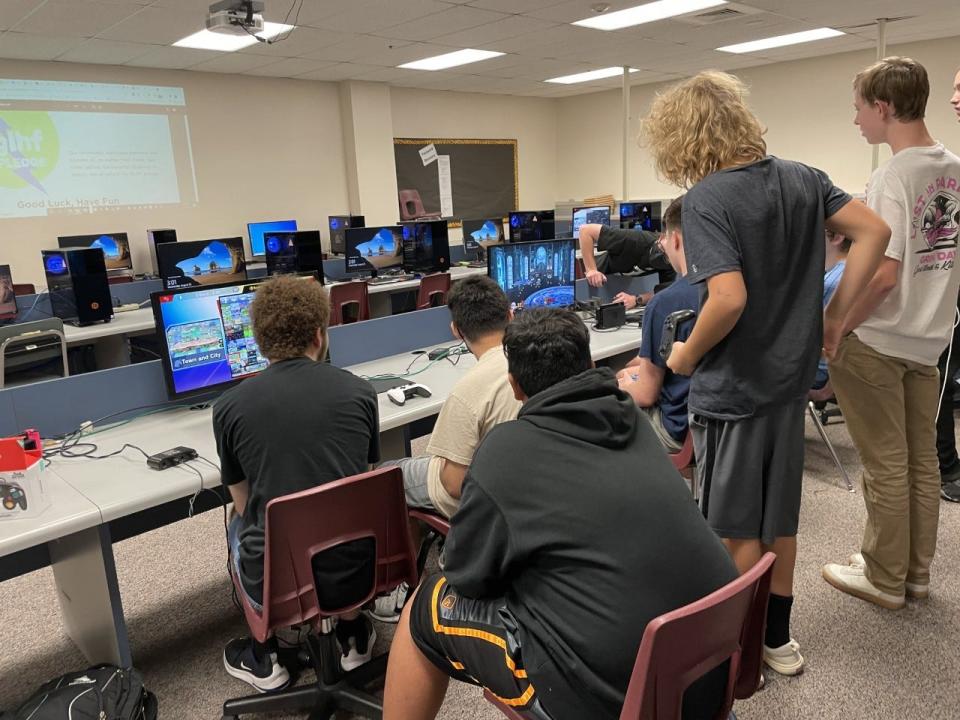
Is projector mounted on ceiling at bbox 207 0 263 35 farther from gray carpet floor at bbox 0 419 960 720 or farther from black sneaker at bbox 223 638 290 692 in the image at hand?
black sneaker at bbox 223 638 290 692

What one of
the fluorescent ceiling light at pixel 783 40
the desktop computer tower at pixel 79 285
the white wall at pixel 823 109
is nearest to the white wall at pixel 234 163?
the desktop computer tower at pixel 79 285

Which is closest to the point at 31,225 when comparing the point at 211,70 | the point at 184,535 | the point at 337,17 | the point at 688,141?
the point at 211,70

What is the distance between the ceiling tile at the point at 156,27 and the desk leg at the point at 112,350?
2339mm

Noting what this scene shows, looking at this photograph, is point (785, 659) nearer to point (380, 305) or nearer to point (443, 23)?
point (380, 305)

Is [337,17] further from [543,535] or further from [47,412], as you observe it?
[543,535]

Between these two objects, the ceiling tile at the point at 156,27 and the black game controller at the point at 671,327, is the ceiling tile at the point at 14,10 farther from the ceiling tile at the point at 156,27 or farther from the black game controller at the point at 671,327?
the black game controller at the point at 671,327

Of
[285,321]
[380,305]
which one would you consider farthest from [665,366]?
[380,305]

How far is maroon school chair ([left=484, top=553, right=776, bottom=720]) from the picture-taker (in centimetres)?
99

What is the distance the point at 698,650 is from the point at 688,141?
1.12 meters

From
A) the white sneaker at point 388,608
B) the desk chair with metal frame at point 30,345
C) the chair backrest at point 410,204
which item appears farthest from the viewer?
the chair backrest at point 410,204

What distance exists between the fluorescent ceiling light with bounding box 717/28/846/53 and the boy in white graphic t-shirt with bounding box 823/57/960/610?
5739 millimetres

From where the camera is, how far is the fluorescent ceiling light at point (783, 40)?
22.4ft

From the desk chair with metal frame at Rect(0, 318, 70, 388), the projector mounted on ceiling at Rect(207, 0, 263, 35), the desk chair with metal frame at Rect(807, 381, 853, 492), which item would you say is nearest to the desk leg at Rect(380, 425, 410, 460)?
the desk chair with metal frame at Rect(807, 381, 853, 492)

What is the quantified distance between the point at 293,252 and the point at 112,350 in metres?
2.06
